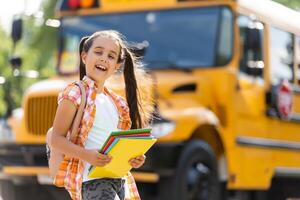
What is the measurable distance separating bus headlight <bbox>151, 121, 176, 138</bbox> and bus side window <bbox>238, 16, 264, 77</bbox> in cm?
122

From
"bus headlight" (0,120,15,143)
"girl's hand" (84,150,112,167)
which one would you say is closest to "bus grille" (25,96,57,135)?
"bus headlight" (0,120,15,143)

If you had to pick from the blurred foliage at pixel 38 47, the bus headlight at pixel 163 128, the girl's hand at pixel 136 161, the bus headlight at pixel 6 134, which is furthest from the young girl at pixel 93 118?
the blurred foliage at pixel 38 47

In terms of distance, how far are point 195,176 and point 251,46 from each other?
1300mm

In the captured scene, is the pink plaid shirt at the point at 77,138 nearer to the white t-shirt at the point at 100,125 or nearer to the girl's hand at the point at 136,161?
the white t-shirt at the point at 100,125

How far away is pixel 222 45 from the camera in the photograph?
966 cm

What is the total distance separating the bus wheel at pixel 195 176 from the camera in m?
8.81

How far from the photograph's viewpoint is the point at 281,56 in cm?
1065

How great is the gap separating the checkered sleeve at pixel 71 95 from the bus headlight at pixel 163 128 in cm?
441

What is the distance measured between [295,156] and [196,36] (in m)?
1.79

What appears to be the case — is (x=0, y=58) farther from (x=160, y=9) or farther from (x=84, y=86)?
(x=84, y=86)

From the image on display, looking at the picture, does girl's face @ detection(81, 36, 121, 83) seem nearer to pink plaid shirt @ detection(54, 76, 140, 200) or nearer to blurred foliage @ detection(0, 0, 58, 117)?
pink plaid shirt @ detection(54, 76, 140, 200)

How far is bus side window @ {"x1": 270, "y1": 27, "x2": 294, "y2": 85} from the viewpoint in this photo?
10352 millimetres

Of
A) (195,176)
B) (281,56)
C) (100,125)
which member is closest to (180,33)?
(281,56)

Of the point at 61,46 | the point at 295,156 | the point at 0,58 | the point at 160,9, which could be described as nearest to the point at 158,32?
the point at 160,9
